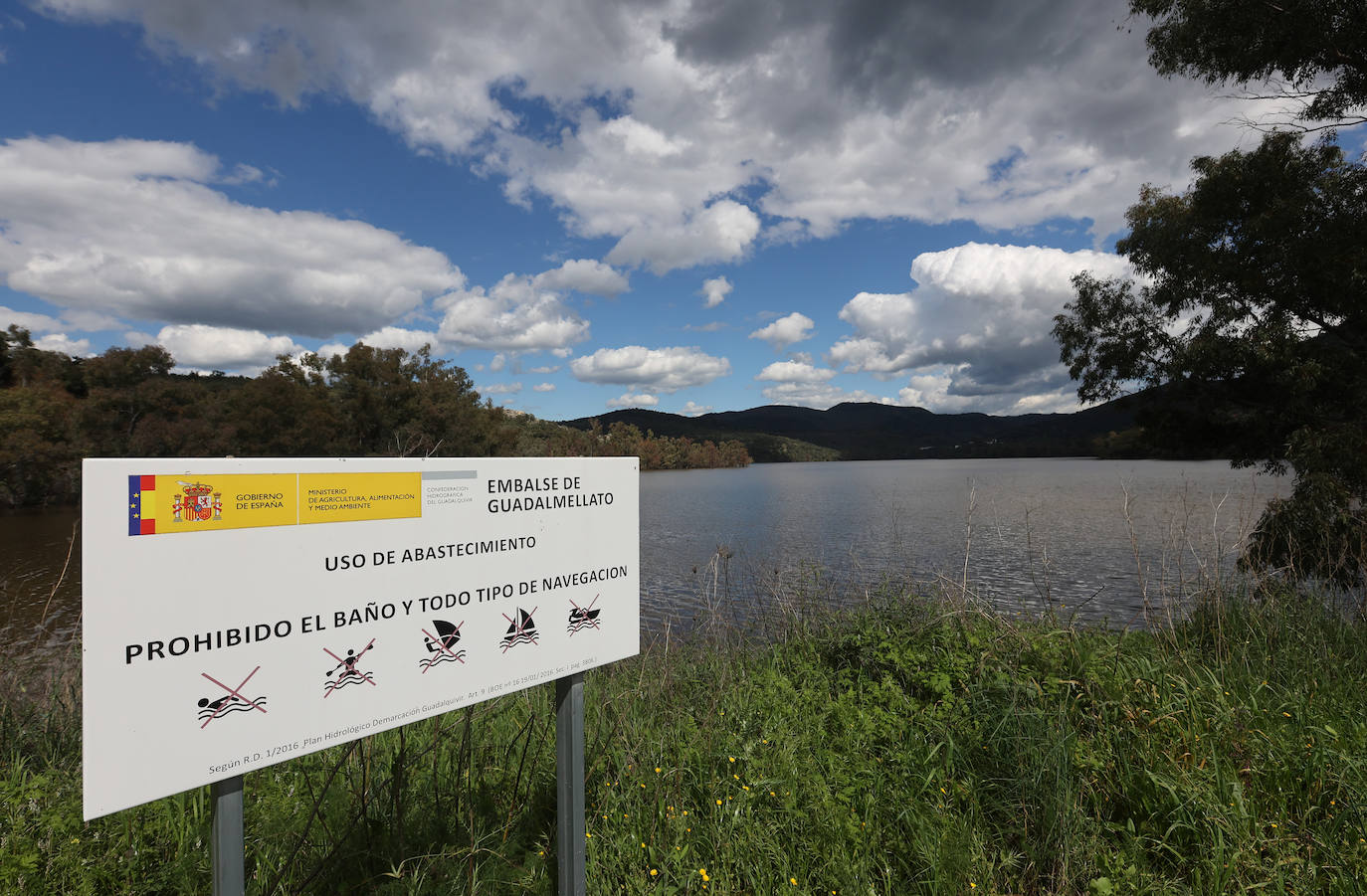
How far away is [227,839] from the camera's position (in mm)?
1777

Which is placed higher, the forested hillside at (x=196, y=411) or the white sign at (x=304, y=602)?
the forested hillside at (x=196, y=411)

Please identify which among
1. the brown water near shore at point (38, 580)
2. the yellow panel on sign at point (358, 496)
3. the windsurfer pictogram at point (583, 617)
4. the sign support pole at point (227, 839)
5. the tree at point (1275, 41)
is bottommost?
the brown water near shore at point (38, 580)

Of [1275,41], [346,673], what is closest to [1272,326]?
[1275,41]

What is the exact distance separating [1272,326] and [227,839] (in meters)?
13.2

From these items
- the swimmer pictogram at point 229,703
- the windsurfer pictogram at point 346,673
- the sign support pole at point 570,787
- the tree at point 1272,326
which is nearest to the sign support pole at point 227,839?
the swimmer pictogram at point 229,703

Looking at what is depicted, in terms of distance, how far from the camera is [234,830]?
70.7 inches

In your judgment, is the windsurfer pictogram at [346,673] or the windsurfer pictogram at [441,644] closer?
the windsurfer pictogram at [346,673]

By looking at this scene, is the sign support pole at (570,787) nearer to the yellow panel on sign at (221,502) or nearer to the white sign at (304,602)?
the white sign at (304,602)

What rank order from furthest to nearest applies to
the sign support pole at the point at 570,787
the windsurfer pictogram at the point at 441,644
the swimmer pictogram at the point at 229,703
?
1. the sign support pole at the point at 570,787
2. the windsurfer pictogram at the point at 441,644
3. the swimmer pictogram at the point at 229,703

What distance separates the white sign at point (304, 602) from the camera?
1572mm

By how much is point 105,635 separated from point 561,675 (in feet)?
4.76

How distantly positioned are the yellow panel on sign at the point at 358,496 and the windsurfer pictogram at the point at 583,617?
0.80 metres

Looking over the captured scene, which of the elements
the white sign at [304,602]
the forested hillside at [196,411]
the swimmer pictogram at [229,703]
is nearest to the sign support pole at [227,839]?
the white sign at [304,602]

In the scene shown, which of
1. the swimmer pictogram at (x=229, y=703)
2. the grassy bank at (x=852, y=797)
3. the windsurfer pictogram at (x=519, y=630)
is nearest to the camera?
the swimmer pictogram at (x=229, y=703)
